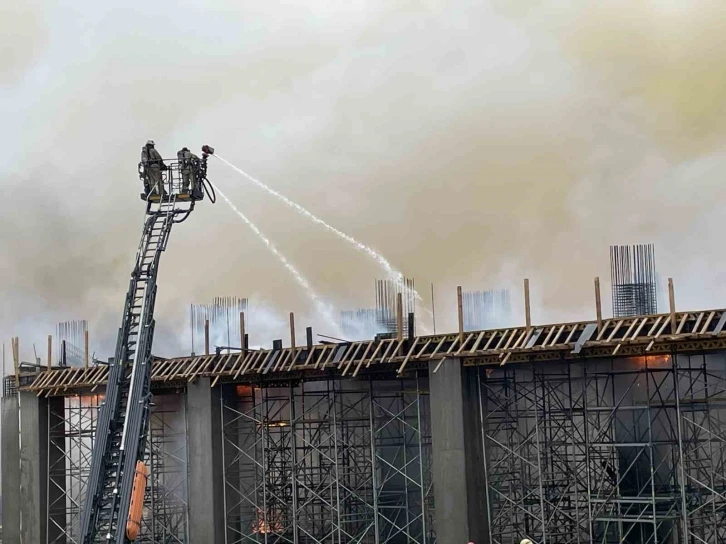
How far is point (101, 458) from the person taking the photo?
22.9m

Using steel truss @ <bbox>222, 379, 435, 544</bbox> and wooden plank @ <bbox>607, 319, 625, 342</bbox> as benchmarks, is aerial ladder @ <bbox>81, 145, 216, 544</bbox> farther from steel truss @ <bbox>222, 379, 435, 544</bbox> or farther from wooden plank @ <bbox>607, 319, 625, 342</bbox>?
steel truss @ <bbox>222, 379, 435, 544</bbox>

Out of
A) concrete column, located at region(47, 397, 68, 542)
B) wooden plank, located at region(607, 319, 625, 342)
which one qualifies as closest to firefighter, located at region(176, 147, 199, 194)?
wooden plank, located at region(607, 319, 625, 342)

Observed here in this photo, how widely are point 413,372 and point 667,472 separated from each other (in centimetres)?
852

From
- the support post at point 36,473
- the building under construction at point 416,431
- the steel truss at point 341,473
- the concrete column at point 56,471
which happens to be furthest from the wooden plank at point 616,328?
the support post at point 36,473

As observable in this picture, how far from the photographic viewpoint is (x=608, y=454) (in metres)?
35.1

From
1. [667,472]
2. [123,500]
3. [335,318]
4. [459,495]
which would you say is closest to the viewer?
[123,500]

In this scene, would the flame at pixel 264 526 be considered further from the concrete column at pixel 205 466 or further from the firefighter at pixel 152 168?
the firefighter at pixel 152 168

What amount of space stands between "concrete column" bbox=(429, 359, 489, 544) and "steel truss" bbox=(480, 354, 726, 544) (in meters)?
0.47

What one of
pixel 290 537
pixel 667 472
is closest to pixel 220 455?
pixel 290 537

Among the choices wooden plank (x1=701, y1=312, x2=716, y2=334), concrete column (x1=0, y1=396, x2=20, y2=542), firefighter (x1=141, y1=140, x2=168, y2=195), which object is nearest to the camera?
firefighter (x1=141, y1=140, x2=168, y2=195)

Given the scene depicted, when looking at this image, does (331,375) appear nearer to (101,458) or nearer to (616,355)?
(616,355)

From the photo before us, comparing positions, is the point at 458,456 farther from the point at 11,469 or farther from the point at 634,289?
the point at 11,469

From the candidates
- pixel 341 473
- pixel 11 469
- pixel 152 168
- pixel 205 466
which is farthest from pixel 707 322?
pixel 11 469

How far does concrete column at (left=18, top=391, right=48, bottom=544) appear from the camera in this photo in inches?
1695
